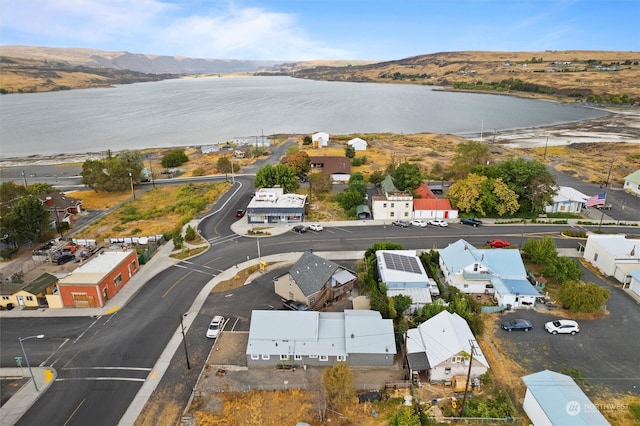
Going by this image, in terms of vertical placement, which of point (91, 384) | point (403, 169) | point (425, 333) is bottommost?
point (91, 384)

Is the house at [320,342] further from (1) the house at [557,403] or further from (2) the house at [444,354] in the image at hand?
(1) the house at [557,403]

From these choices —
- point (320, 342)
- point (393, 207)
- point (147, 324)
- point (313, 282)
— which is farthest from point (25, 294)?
point (393, 207)

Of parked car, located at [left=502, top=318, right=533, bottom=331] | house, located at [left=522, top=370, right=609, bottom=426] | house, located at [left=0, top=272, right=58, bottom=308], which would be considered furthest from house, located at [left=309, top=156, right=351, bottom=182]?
house, located at [left=522, top=370, right=609, bottom=426]

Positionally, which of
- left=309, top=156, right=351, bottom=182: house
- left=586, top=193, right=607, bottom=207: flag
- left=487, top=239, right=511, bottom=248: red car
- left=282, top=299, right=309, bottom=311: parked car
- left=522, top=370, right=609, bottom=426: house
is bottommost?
left=282, top=299, right=309, bottom=311: parked car

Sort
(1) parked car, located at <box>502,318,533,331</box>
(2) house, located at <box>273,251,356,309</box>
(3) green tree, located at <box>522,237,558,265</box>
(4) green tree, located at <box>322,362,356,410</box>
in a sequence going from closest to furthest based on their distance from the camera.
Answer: (4) green tree, located at <box>322,362,356,410</box>
(1) parked car, located at <box>502,318,533,331</box>
(2) house, located at <box>273,251,356,309</box>
(3) green tree, located at <box>522,237,558,265</box>

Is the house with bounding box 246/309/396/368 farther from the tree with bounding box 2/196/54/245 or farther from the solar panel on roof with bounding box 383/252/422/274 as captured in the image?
the tree with bounding box 2/196/54/245

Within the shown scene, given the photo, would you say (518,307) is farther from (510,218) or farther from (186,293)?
(186,293)

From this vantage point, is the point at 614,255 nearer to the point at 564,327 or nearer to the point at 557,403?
the point at 564,327

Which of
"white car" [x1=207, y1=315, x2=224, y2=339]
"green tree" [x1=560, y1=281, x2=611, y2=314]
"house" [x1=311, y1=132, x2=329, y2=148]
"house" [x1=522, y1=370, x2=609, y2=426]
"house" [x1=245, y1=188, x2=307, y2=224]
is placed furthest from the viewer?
"house" [x1=311, y1=132, x2=329, y2=148]

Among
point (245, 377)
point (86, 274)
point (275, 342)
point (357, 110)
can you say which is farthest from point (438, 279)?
point (357, 110)
